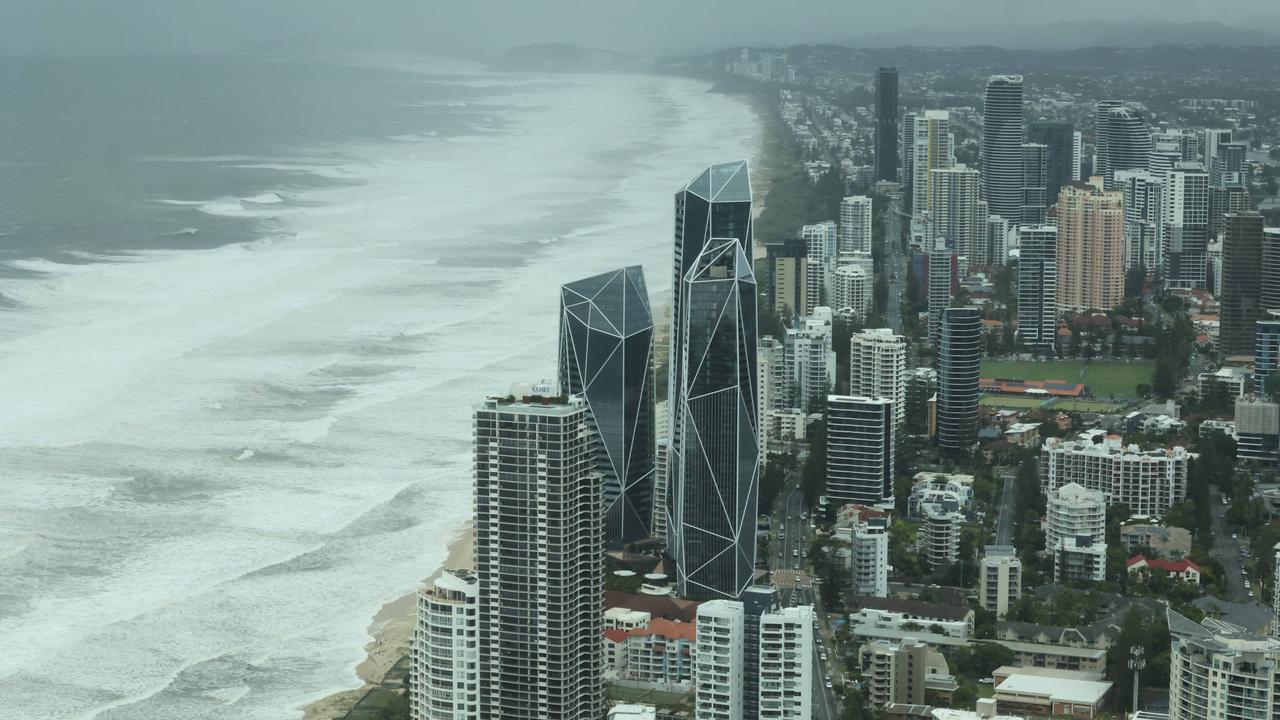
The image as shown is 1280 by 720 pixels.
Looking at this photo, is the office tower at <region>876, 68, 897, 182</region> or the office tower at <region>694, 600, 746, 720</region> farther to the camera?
the office tower at <region>876, 68, 897, 182</region>

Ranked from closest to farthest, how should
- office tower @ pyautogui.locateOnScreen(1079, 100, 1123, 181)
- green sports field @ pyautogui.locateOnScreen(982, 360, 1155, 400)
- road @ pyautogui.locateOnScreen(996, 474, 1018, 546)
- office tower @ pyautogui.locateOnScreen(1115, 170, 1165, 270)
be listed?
road @ pyautogui.locateOnScreen(996, 474, 1018, 546) → green sports field @ pyautogui.locateOnScreen(982, 360, 1155, 400) → office tower @ pyautogui.locateOnScreen(1115, 170, 1165, 270) → office tower @ pyautogui.locateOnScreen(1079, 100, 1123, 181)

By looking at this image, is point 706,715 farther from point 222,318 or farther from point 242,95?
point 242,95

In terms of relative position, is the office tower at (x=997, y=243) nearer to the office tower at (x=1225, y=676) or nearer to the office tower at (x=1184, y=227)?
the office tower at (x=1184, y=227)

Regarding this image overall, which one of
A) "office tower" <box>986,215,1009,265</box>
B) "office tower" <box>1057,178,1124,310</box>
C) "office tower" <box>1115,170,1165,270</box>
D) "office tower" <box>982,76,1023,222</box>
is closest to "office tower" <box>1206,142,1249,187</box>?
"office tower" <box>982,76,1023,222</box>

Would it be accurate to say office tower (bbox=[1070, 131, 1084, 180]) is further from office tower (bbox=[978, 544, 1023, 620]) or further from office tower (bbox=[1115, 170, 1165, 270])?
office tower (bbox=[978, 544, 1023, 620])

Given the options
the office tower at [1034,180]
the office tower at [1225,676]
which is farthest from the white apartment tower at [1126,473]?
the office tower at [1034,180]

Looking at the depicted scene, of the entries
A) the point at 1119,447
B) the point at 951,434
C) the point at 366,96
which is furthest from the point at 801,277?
the point at 366,96
